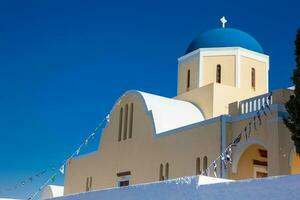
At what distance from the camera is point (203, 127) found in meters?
15.3

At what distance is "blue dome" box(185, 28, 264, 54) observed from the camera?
19781 millimetres

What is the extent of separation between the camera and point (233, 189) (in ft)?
25.1

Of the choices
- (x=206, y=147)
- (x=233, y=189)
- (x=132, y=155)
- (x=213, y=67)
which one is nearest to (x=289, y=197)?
(x=233, y=189)

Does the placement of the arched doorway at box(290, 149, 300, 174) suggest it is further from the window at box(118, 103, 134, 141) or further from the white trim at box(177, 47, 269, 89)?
the window at box(118, 103, 134, 141)

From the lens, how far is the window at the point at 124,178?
18.4 m

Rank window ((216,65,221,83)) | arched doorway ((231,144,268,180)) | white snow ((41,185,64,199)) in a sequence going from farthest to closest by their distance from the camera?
white snow ((41,185,64,199))
window ((216,65,221,83))
arched doorway ((231,144,268,180))

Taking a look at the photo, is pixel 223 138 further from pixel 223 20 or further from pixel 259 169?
pixel 223 20

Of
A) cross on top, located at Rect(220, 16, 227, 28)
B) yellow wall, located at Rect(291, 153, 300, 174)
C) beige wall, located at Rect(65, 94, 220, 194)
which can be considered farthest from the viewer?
cross on top, located at Rect(220, 16, 227, 28)

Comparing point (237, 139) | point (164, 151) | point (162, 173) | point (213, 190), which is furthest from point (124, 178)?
point (213, 190)

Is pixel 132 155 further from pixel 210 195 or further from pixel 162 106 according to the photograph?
pixel 210 195

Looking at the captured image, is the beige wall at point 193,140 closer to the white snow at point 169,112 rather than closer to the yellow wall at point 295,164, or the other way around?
the white snow at point 169,112

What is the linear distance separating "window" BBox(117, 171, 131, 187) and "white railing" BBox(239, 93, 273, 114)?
5.47m

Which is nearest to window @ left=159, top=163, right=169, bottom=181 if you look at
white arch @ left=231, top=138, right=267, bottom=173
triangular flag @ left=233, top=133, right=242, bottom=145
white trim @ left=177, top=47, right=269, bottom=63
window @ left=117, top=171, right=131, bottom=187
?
window @ left=117, top=171, right=131, bottom=187

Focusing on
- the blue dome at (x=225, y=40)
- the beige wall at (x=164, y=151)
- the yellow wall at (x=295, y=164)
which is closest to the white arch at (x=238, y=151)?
the beige wall at (x=164, y=151)
